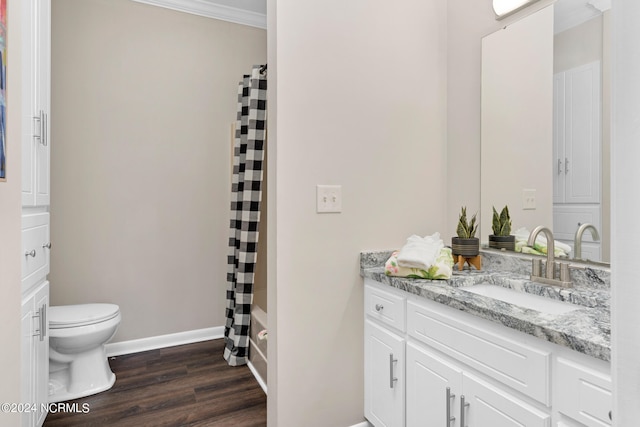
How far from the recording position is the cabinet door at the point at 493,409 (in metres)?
0.96

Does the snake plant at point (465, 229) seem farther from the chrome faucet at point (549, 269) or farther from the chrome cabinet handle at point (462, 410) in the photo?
the chrome cabinet handle at point (462, 410)

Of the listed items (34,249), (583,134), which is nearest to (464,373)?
(583,134)

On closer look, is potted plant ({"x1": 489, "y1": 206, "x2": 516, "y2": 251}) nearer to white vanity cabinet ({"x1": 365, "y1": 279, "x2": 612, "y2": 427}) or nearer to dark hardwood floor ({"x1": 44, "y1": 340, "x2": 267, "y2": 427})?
white vanity cabinet ({"x1": 365, "y1": 279, "x2": 612, "y2": 427})

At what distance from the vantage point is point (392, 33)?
1.80 m

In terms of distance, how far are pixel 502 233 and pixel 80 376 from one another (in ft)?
8.18

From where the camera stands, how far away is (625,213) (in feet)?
0.93

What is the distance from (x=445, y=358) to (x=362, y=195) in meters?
0.80

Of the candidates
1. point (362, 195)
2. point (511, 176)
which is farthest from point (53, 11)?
point (511, 176)

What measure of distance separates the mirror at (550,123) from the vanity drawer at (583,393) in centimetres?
62

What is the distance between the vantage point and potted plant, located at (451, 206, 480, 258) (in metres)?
1.67

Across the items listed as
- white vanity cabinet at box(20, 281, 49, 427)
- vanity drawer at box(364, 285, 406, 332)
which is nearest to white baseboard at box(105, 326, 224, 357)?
white vanity cabinet at box(20, 281, 49, 427)

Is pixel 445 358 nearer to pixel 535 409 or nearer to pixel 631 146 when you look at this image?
pixel 535 409

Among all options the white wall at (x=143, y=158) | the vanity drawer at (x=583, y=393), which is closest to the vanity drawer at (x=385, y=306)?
the vanity drawer at (x=583, y=393)

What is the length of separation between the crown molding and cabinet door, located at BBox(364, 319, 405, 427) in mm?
2684
